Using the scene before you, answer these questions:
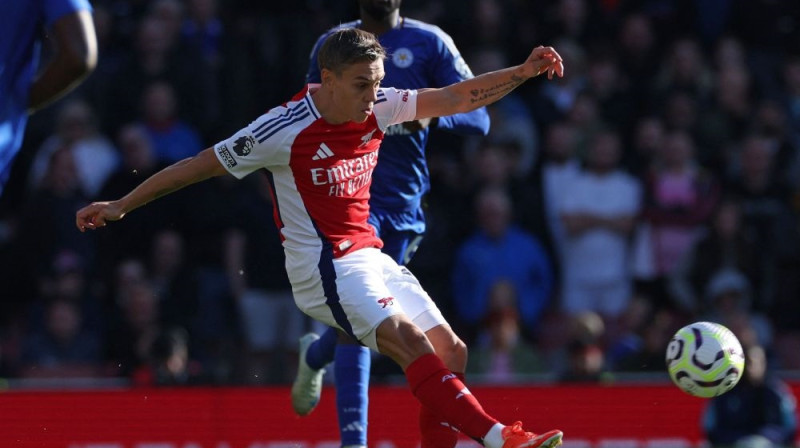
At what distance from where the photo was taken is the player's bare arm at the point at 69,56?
5.02 meters

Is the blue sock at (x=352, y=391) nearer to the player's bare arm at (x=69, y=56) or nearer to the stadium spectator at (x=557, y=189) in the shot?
the player's bare arm at (x=69, y=56)

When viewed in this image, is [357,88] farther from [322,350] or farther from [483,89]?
[322,350]

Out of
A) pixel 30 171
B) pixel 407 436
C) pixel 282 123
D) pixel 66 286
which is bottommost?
pixel 407 436

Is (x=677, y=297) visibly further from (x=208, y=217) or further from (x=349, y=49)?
(x=349, y=49)

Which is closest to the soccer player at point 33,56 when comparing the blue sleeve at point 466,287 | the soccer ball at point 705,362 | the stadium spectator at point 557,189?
the soccer ball at point 705,362

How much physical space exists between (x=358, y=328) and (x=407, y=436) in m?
3.66

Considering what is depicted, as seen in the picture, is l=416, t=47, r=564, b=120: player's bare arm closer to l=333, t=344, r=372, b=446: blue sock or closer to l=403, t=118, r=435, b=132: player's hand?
Answer: l=403, t=118, r=435, b=132: player's hand

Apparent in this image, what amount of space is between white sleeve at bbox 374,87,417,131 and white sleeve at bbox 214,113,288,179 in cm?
51

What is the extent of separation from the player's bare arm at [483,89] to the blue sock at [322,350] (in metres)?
1.73

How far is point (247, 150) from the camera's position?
6.34 metres

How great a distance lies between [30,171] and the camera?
12.6 m

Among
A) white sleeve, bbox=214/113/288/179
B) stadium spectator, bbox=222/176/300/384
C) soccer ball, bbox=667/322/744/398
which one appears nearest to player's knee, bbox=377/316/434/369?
white sleeve, bbox=214/113/288/179

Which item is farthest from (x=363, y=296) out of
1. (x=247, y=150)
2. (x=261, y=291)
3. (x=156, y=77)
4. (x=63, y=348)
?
(x=156, y=77)

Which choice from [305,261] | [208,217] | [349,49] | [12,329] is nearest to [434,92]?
[349,49]
